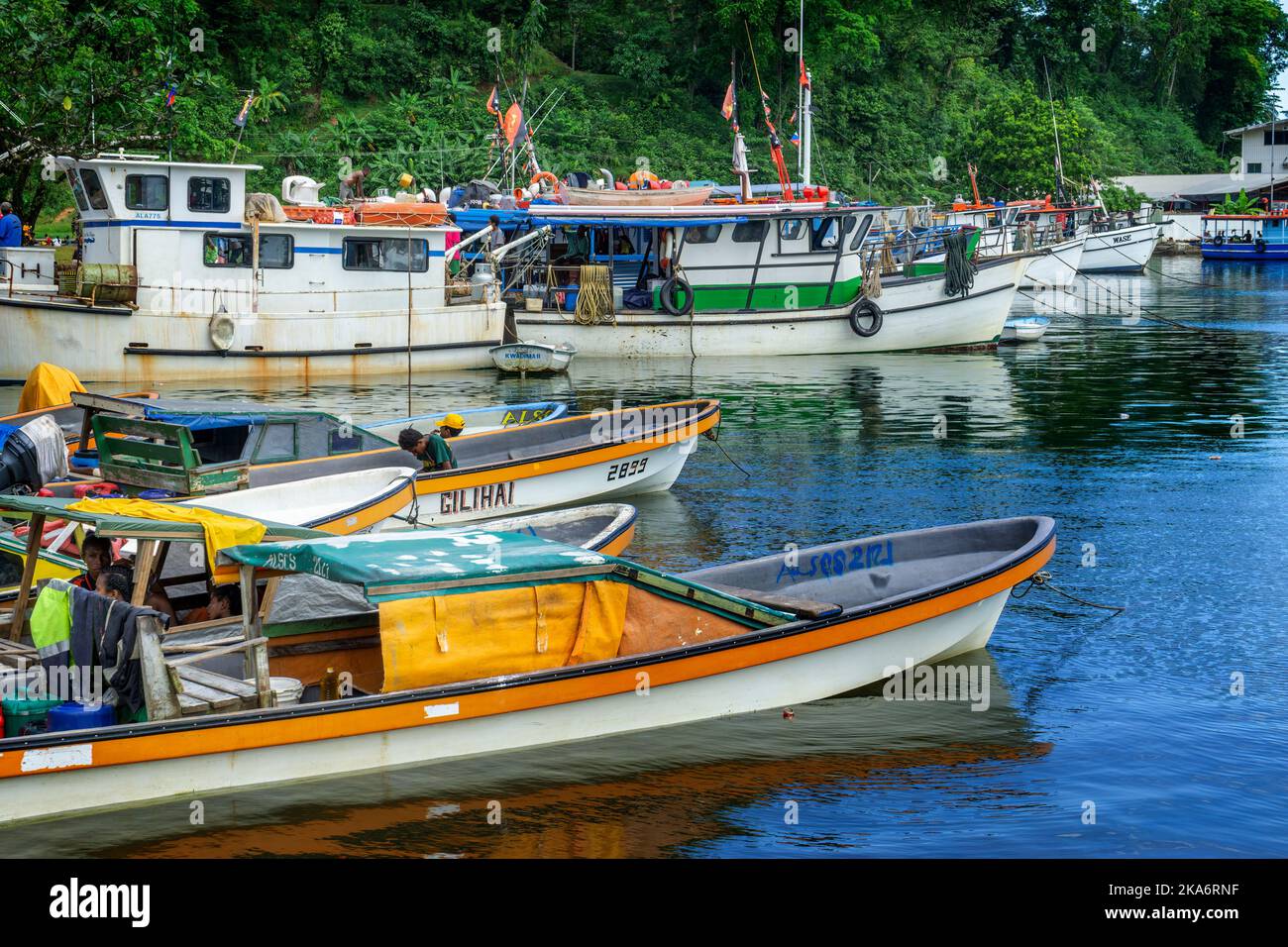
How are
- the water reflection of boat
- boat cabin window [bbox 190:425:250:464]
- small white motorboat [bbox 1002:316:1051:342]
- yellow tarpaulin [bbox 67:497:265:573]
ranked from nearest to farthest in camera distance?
1. the water reflection of boat
2. yellow tarpaulin [bbox 67:497:265:573]
3. boat cabin window [bbox 190:425:250:464]
4. small white motorboat [bbox 1002:316:1051:342]

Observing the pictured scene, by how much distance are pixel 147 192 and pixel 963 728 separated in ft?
71.5

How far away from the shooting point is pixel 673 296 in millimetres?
→ 34344

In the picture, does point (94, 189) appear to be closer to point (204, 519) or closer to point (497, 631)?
point (204, 519)

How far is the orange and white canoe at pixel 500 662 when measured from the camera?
32.1 ft

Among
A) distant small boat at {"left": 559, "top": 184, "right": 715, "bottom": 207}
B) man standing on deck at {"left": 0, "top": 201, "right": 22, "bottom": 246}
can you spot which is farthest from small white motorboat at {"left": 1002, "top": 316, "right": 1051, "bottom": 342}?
man standing on deck at {"left": 0, "top": 201, "right": 22, "bottom": 246}

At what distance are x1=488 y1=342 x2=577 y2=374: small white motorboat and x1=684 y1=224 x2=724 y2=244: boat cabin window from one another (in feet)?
15.2

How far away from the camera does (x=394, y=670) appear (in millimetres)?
10406

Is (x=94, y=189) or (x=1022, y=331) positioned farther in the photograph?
(x=1022, y=331)

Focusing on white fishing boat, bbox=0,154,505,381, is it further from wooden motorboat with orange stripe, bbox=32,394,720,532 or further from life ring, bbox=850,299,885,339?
life ring, bbox=850,299,885,339

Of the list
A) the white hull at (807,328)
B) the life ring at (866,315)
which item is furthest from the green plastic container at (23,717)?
the life ring at (866,315)

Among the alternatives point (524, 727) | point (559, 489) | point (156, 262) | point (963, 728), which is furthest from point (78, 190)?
point (963, 728)

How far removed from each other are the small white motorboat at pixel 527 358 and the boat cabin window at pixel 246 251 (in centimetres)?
480

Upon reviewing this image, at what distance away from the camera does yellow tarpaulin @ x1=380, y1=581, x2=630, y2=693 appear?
34.2ft
